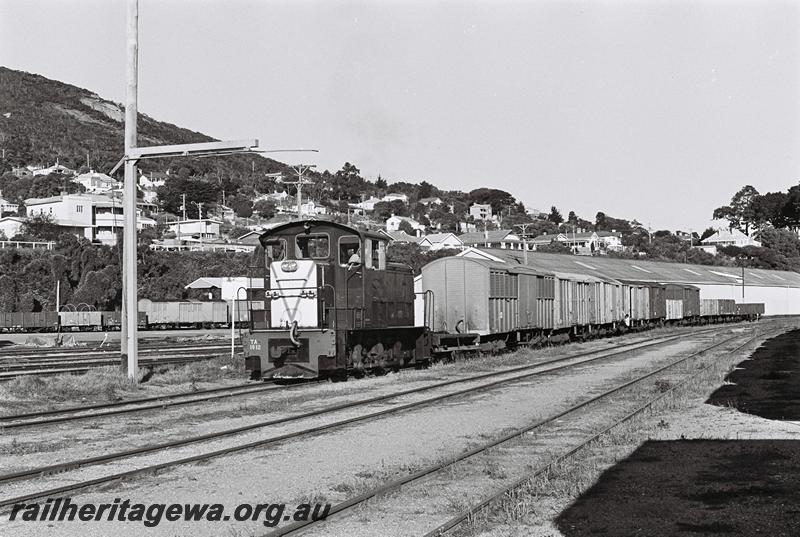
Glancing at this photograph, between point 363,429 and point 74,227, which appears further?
point 74,227

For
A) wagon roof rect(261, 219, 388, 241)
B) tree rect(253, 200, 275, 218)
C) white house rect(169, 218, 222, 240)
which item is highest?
tree rect(253, 200, 275, 218)

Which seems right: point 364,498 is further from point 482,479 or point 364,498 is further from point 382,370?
point 382,370

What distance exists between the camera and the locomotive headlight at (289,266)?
61.8 feet

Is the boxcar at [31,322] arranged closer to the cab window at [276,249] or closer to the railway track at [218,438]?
the cab window at [276,249]

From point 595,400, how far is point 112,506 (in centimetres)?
1082

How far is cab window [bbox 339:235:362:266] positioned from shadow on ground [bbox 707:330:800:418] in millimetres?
8144

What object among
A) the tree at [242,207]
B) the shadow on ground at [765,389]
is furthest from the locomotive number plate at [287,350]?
the tree at [242,207]

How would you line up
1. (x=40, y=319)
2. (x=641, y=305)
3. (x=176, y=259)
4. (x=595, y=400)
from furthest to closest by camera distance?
1. (x=176, y=259)
2. (x=40, y=319)
3. (x=641, y=305)
4. (x=595, y=400)

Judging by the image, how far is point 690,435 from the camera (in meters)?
12.2

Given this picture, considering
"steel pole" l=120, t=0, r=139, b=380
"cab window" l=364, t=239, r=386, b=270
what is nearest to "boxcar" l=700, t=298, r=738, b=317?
"cab window" l=364, t=239, r=386, b=270

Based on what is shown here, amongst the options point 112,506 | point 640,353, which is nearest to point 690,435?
Answer: point 112,506

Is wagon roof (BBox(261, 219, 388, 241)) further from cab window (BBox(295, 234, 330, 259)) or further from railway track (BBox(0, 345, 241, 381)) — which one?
railway track (BBox(0, 345, 241, 381))

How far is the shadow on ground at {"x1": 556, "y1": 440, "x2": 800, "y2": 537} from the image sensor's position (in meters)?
7.11

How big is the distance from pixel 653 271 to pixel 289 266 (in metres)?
82.9
